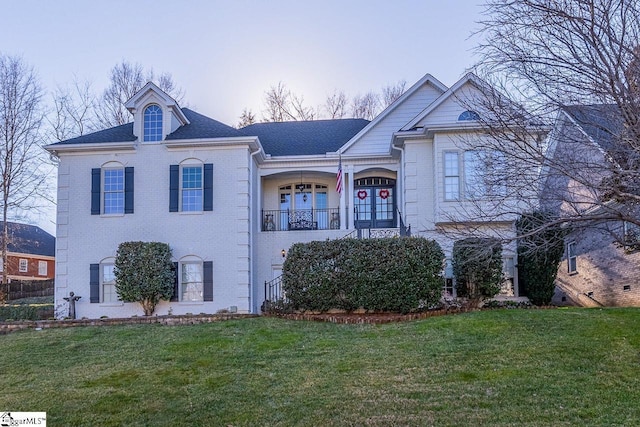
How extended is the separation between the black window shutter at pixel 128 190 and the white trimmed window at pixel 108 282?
160 cm

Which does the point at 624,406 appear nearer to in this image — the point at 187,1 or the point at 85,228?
the point at 187,1

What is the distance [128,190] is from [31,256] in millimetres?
23189

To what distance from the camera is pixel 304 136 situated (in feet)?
64.5

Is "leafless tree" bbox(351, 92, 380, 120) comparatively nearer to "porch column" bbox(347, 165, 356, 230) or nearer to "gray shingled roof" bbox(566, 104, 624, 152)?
"porch column" bbox(347, 165, 356, 230)

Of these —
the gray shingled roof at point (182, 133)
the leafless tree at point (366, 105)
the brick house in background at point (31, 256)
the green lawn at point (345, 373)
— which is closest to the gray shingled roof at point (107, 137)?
the gray shingled roof at point (182, 133)

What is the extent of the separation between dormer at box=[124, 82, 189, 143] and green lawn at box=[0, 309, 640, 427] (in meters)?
6.52

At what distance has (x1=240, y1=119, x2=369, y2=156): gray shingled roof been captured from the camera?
61.0 ft

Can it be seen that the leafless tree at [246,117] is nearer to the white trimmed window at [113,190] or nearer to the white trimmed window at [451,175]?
the white trimmed window at [113,190]

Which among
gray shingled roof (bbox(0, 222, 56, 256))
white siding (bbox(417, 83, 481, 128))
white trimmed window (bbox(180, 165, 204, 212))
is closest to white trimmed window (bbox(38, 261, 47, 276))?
gray shingled roof (bbox(0, 222, 56, 256))

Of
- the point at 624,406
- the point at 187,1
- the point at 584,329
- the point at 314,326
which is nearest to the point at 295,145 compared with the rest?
the point at 187,1

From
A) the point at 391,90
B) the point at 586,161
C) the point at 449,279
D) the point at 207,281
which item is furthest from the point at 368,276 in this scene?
the point at 391,90

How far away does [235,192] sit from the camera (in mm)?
16172

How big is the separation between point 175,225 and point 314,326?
19.5 feet

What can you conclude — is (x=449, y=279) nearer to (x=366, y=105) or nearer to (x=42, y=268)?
(x=366, y=105)
